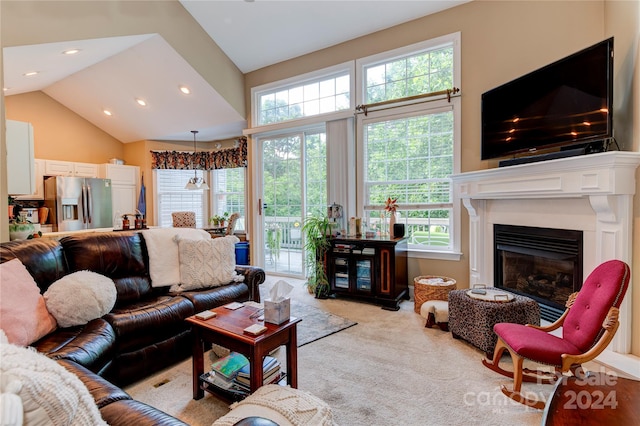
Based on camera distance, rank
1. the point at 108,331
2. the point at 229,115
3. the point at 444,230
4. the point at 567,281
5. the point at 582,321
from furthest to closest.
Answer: the point at 229,115, the point at 444,230, the point at 567,281, the point at 108,331, the point at 582,321

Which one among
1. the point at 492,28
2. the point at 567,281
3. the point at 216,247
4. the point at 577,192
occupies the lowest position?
the point at 567,281

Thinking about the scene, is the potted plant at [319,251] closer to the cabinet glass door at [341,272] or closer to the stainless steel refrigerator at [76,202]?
the cabinet glass door at [341,272]

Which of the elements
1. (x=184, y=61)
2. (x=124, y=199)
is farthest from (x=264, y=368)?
(x=124, y=199)

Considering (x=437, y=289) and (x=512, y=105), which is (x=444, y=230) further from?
(x=512, y=105)

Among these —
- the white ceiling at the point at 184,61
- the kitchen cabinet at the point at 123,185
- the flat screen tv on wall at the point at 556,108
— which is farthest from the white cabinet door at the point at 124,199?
the flat screen tv on wall at the point at 556,108

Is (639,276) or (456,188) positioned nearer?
(639,276)

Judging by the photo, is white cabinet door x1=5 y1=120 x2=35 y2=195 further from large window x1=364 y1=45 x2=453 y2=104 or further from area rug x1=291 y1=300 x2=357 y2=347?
large window x1=364 y1=45 x2=453 y2=104

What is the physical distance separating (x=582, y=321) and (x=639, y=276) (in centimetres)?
A: 83

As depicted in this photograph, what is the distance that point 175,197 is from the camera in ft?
22.4

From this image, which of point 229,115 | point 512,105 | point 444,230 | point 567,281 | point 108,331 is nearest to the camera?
point 108,331

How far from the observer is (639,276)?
2.28m

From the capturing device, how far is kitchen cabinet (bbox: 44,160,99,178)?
546 cm

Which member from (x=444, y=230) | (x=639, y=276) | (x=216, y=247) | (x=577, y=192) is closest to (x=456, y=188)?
(x=444, y=230)

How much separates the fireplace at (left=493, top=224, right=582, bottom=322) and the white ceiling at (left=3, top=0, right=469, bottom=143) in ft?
9.22
